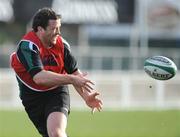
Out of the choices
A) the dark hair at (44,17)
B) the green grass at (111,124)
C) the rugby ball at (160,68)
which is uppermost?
the dark hair at (44,17)

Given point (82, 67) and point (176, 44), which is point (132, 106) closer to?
point (82, 67)

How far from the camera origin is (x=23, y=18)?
36.8 m

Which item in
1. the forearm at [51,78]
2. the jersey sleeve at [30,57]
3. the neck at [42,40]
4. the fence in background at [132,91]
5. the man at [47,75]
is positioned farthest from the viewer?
the fence in background at [132,91]

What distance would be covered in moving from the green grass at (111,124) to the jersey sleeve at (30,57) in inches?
275

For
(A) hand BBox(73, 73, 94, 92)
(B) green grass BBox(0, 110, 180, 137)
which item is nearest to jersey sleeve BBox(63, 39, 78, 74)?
(A) hand BBox(73, 73, 94, 92)

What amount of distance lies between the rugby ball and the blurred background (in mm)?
14877

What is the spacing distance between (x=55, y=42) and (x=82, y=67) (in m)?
22.3

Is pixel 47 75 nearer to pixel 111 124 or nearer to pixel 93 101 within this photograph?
pixel 93 101

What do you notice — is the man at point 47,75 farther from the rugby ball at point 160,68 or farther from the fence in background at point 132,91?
the fence in background at point 132,91

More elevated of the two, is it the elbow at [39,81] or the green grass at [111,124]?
the elbow at [39,81]

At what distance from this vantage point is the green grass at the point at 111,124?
1803 centimetres

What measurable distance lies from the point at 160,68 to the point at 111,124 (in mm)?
10216

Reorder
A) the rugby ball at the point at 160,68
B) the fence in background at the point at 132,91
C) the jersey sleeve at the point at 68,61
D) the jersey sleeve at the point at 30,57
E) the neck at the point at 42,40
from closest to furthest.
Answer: the jersey sleeve at the point at 30,57 → the neck at the point at 42,40 → the jersey sleeve at the point at 68,61 → the rugby ball at the point at 160,68 → the fence in background at the point at 132,91

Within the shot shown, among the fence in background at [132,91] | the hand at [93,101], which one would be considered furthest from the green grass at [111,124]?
the hand at [93,101]
